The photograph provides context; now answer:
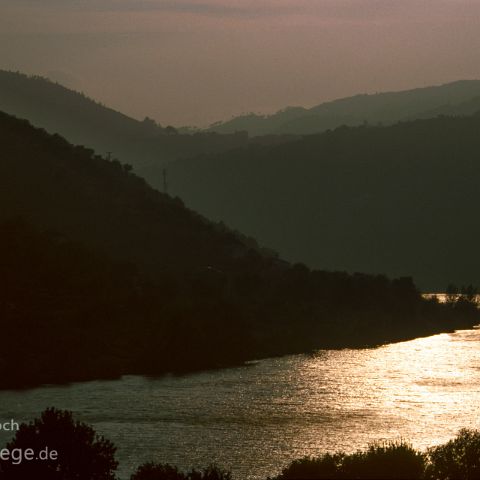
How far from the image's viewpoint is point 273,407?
99.3 metres

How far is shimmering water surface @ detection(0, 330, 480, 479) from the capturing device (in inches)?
3199

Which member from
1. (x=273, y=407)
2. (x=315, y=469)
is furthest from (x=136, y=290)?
(x=315, y=469)

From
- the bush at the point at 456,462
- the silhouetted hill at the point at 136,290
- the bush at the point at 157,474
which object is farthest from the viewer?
the silhouetted hill at the point at 136,290

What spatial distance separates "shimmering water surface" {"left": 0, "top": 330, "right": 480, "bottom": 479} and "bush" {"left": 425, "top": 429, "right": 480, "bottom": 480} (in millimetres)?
13935

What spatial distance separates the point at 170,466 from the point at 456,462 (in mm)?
14544

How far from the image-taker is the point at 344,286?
168 m

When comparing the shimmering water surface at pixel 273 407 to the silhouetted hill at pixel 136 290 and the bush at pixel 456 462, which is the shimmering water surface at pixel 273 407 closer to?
the silhouetted hill at pixel 136 290

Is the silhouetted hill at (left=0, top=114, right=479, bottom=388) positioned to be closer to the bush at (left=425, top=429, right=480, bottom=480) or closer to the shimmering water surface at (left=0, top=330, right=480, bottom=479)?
the shimmering water surface at (left=0, top=330, right=480, bottom=479)

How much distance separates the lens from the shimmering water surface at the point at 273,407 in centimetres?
8125

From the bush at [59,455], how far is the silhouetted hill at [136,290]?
182ft

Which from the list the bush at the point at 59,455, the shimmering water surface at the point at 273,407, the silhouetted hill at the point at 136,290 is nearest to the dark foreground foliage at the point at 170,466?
the bush at the point at 59,455

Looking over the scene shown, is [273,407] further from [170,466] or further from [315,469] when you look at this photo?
[170,466]

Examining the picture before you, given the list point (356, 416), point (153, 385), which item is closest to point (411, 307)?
point (153, 385)

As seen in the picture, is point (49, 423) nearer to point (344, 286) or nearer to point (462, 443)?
point (462, 443)
